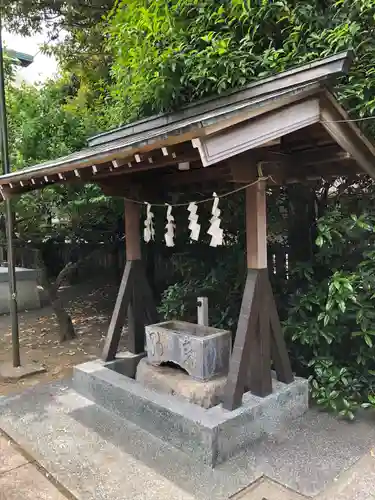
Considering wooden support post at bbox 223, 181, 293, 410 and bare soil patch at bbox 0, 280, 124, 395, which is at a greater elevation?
wooden support post at bbox 223, 181, 293, 410

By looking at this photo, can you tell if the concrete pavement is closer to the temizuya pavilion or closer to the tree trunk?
the temizuya pavilion

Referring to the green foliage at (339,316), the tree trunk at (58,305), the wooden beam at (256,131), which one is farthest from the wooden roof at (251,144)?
the tree trunk at (58,305)

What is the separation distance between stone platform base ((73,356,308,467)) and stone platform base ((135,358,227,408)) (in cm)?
10

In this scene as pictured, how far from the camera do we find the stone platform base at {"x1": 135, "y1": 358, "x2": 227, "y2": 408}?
3910 mm

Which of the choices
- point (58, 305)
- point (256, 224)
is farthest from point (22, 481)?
point (58, 305)

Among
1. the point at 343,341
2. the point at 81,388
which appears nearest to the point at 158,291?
the point at 81,388

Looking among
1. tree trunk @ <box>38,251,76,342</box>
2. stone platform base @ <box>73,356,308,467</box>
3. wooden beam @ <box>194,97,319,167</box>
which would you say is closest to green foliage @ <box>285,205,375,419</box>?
stone platform base @ <box>73,356,308,467</box>

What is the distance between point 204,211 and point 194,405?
311cm

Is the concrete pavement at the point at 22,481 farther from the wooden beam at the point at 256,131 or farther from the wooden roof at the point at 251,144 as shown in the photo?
the wooden beam at the point at 256,131

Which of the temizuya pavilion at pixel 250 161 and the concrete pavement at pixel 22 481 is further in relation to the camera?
the concrete pavement at pixel 22 481

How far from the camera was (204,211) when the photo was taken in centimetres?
609

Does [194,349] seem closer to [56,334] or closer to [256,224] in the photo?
[256,224]

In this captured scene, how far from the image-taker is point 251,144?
2986mm

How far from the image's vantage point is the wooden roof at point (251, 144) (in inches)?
111
